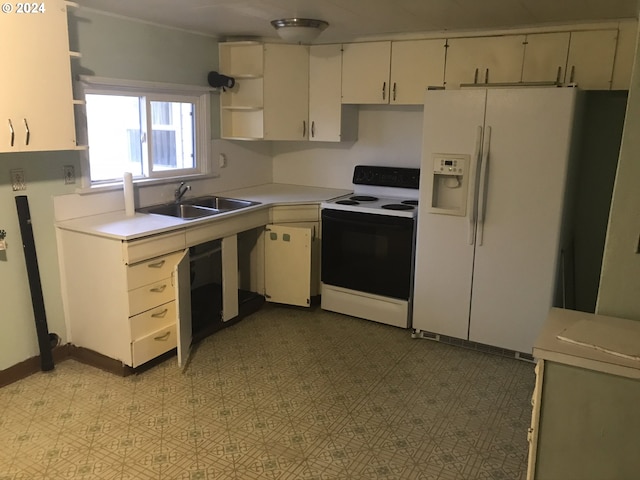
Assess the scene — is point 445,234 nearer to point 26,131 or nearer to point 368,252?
point 368,252

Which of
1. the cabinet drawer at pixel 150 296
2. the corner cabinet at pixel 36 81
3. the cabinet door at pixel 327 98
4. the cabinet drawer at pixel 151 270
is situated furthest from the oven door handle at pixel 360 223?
the corner cabinet at pixel 36 81

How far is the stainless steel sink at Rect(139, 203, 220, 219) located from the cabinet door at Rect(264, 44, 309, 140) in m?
0.83

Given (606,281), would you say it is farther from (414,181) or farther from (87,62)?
(87,62)

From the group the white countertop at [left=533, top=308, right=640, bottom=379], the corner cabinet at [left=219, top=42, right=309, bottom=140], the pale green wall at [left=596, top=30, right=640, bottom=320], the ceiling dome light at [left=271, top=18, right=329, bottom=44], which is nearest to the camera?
the white countertop at [left=533, top=308, right=640, bottom=379]

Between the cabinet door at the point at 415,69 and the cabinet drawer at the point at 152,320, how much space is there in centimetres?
226

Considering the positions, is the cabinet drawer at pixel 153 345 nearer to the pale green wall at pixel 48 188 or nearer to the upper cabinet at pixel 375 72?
the pale green wall at pixel 48 188

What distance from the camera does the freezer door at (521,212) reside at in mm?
3014

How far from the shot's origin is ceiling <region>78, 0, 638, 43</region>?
9.44 ft

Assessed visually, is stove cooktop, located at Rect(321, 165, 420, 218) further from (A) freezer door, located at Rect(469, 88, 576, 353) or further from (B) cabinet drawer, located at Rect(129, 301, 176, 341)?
(B) cabinet drawer, located at Rect(129, 301, 176, 341)

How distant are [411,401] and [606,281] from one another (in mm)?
1323

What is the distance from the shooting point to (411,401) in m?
2.88

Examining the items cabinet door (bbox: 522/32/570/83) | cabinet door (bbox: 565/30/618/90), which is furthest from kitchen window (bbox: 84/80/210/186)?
cabinet door (bbox: 565/30/618/90)

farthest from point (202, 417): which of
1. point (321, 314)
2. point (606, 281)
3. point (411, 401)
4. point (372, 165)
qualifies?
point (372, 165)

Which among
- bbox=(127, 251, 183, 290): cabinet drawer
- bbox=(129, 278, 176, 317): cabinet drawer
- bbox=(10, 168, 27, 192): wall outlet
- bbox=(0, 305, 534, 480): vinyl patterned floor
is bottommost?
bbox=(0, 305, 534, 480): vinyl patterned floor
